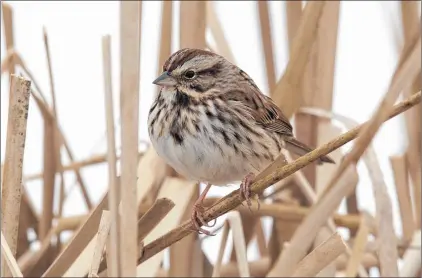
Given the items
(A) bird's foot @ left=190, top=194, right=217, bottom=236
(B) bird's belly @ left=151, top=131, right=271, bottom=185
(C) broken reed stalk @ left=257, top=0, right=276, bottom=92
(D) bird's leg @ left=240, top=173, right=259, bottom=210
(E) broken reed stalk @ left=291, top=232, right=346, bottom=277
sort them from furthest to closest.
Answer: (C) broken reed stalk @ left=257, top=0, right=276, bottom=92 < (B) bird's belly @ left=151, top=131, right=271, bottom=185 < (A) bird's foot @ left=190, top=194, right=217, bottom=236 < (D) bird's leg @ left=240, top=173, right=259, bottom=210 < (E) broken reed stalk @ left=291, top=232, right=346, bottom=277

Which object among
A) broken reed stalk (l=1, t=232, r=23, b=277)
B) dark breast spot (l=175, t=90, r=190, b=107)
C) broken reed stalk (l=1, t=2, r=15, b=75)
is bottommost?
broken reed stalk (l=1, t=232, r=23, b=277)

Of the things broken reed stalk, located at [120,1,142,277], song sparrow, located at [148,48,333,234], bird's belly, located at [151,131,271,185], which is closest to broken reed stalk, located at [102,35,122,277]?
broken reed stalk, located at [120,1,142,277]

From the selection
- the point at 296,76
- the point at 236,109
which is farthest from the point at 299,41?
the point at 236,109

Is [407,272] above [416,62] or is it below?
below

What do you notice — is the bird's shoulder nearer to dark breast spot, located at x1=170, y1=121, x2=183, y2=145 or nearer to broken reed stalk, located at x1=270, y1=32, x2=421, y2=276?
dark breast spot, located at x1=170, y1=121, x2=183, y2=145

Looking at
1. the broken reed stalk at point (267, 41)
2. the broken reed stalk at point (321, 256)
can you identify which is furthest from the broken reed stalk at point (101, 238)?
the broken reed stalk at point (267, 41)

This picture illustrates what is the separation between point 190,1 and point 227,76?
26 centimetres

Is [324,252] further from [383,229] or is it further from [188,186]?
[188,186]

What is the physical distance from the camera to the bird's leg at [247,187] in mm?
2070

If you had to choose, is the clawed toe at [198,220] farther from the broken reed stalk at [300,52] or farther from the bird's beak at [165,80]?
the broken reed stalk at [300,52]

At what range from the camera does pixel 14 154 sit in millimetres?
1806

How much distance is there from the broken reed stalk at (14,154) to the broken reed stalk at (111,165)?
0.75ft

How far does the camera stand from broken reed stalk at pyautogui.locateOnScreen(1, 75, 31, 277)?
5.81 ft

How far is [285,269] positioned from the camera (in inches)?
80.4
